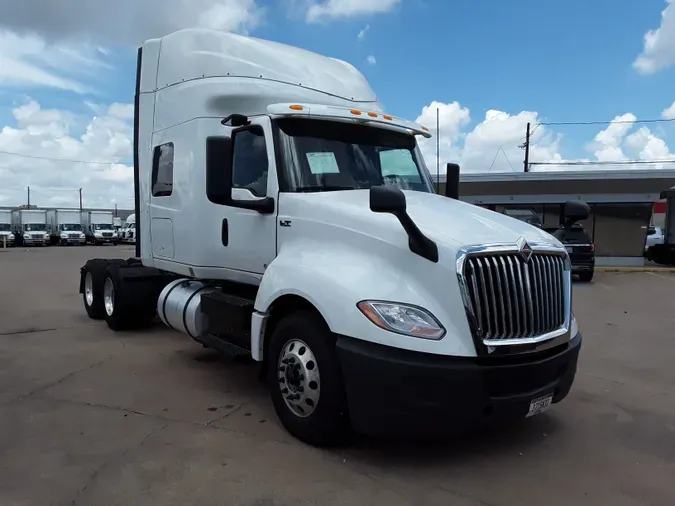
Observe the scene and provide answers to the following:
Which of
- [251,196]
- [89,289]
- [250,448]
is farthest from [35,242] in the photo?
[250,448]

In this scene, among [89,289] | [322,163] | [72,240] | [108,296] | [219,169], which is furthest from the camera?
[72,240]

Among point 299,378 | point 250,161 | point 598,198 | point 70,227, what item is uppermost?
point 598,198

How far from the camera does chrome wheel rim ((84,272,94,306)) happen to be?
942 cm

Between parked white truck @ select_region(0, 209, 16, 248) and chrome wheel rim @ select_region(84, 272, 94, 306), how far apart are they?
4505 cm

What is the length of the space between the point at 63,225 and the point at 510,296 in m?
54.1

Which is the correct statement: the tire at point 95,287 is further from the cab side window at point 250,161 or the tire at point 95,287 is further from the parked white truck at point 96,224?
the parked white truck at point 96,224

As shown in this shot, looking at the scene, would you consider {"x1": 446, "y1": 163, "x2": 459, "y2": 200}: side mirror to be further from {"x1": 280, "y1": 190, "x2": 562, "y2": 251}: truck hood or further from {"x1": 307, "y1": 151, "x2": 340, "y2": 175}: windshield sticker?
{"x1": 307, "y1": 151, "x2": 340, "y2": 175}: windshield sticker

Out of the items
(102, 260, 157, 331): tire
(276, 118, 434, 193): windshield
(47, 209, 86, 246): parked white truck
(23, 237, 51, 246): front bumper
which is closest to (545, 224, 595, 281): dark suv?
(276, 118, 434, 193): windshield

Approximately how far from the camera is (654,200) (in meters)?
21.9

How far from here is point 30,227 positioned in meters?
48.2

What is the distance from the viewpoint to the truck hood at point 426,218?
12.9 feet

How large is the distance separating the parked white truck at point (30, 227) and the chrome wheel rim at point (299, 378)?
163 ft

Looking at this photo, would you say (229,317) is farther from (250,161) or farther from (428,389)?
(428,389)

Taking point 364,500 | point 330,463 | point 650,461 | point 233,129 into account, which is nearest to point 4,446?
point 330,463
